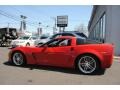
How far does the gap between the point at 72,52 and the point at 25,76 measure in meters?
1.86

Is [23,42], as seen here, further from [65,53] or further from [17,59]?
[65,53]

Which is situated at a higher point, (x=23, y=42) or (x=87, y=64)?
(x=23, y=42)

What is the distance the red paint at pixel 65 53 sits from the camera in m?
7.89

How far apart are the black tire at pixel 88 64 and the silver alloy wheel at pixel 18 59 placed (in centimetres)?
250

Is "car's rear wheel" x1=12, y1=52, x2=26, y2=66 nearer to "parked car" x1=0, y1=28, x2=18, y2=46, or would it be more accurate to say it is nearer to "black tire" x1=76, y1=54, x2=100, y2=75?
"black tire" x1=76, y1=54, x2=100, y2=75

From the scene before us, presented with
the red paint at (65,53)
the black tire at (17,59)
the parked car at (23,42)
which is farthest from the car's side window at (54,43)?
the parked car at (23,42)

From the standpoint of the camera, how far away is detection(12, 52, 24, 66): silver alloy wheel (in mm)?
9328

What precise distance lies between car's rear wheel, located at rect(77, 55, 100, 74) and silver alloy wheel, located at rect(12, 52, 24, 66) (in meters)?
2.50

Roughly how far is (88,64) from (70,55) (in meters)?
0.72

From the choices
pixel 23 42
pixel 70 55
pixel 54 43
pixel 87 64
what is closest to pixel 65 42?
pixel 54 43

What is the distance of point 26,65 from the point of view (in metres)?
9.45

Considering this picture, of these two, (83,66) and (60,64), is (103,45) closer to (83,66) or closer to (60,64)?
(83,66)

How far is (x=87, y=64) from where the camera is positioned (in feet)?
26.2
